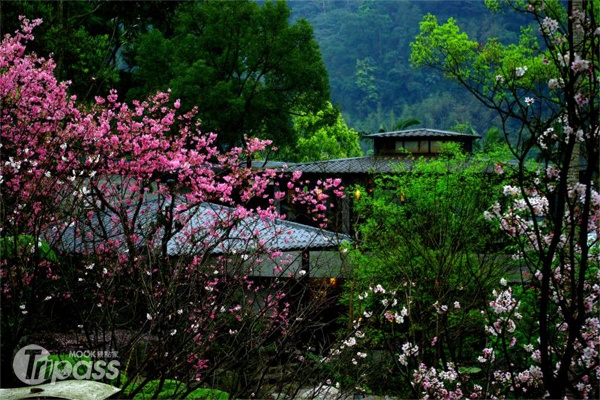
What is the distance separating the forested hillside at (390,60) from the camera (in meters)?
74.8

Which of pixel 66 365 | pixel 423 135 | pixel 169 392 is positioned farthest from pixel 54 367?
pixel 423 135

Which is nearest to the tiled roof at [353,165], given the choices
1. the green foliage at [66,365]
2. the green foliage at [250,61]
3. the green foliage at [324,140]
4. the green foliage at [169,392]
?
the green foliage at [250,61]

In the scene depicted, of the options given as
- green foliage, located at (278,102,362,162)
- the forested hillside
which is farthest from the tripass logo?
the forested hillside

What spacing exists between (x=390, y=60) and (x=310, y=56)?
189 ft

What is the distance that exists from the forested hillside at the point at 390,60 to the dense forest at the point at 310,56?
124 millimetres

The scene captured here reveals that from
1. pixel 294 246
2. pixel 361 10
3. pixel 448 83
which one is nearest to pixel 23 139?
pixel 294 246

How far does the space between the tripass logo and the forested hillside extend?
64386mm

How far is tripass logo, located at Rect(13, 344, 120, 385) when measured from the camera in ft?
19.9

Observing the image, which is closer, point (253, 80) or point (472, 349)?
point (472, 349)

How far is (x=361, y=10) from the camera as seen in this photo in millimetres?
92875

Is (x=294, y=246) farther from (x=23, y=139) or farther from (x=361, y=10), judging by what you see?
(x=361, y=10)

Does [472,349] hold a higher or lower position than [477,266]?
lower

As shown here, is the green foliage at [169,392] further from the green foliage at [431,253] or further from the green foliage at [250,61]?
the green foliage at [250,61]

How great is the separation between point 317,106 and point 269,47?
338cm
